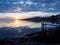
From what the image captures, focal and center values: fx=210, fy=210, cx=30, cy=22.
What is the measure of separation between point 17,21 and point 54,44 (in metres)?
20.3

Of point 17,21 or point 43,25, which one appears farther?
point 17,21

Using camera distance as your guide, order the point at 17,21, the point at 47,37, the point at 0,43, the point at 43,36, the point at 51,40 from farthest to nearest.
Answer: the point at 17,21
the point at 43,36
the point at 47,37
the point at 51,40
the point at 0,43

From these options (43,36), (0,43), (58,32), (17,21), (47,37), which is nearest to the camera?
(0,43)

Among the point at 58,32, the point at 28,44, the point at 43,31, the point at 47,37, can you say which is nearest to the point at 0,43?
the point at 28,44

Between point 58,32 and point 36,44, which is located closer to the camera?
point 36,44

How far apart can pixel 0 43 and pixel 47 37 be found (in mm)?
3590

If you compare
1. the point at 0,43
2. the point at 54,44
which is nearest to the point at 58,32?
the point at 54,44

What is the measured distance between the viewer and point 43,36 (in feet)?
43.6

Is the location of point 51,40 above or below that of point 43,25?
below

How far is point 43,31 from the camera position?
13711mm

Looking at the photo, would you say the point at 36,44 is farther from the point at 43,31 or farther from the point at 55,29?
the point at 55,29

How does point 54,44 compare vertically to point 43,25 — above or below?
below

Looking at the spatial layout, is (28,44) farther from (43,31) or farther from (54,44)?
(43,31)

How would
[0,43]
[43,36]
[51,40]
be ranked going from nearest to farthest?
1. [0,43]
2. [51,40]
3. [43,36]
